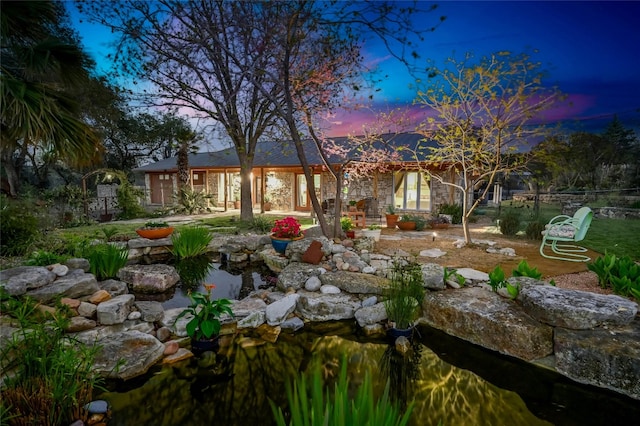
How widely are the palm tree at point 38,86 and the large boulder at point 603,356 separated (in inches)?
236

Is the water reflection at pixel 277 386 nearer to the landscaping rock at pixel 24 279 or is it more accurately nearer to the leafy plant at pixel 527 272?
the leafy plant at pixel 527 272

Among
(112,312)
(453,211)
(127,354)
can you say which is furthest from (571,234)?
(112,312)

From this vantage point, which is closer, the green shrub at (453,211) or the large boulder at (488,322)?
the large boulder at (488,322)

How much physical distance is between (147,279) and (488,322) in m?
4.66

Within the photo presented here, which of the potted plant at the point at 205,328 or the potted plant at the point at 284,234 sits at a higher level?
the potted plant at the point at 284,234

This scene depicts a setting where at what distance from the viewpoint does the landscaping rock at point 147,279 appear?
495 centimetres

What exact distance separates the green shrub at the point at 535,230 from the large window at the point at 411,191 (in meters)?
5.39

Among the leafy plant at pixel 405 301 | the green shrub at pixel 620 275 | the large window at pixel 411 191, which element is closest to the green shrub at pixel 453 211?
the large window at pixel 411 191

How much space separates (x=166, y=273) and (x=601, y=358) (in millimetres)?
5369

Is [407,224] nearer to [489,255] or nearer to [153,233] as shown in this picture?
[489,255]

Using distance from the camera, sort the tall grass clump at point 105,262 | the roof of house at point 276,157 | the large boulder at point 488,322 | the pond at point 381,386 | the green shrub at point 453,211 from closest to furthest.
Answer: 1. the pond at point 381,386
2. the large boulder at point 488,322
3. the tall grass clump at point 105,262
4. the green shrub at point 453,211
5. the roof of house at point 276,157

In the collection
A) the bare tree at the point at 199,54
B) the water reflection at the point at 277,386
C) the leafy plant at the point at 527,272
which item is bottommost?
the water reflection at the point at 277,386

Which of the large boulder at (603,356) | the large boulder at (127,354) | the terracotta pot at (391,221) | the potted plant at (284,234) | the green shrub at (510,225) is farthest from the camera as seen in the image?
the terracotta pot at (391,221)

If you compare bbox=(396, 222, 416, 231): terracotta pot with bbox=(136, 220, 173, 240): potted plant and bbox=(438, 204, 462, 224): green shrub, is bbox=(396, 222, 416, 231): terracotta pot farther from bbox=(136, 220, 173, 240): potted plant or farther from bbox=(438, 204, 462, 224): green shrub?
bbox=(136, 220, 173, 240): potted plant
